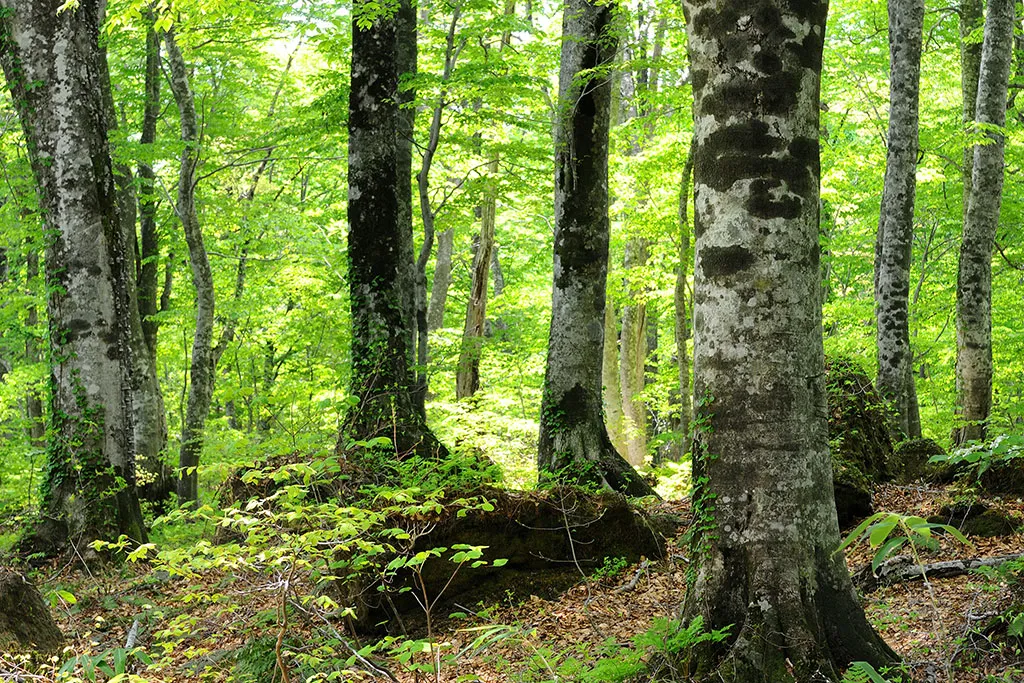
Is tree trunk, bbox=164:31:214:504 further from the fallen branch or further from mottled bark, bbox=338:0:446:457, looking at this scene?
the fallen branch

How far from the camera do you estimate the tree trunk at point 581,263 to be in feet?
29.0

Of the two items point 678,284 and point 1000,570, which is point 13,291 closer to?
point 678,284

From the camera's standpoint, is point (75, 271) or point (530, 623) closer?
point (530, 623)

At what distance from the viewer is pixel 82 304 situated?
877cm

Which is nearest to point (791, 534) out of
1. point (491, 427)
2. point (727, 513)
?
point (727, 513)

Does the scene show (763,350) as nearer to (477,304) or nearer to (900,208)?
(900,208)

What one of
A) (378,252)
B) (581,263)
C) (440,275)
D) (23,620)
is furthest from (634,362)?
(23,620)

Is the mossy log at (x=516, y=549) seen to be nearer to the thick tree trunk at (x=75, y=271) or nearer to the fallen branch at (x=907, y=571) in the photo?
the fallen branch at (x=907, y=571)

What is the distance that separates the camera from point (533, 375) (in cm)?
1975

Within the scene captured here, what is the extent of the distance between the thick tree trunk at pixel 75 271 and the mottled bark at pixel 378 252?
2673 mm

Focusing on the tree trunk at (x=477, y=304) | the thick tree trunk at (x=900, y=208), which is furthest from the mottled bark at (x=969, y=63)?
the tree trunk at (x=477, y=304)

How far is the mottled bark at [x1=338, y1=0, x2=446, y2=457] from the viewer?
27.6ft

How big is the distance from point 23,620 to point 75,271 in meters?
4.66

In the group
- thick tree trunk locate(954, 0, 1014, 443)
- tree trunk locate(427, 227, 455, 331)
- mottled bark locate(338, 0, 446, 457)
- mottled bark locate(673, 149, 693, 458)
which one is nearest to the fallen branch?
mottled bark locate(338, 0, 446, 457)
